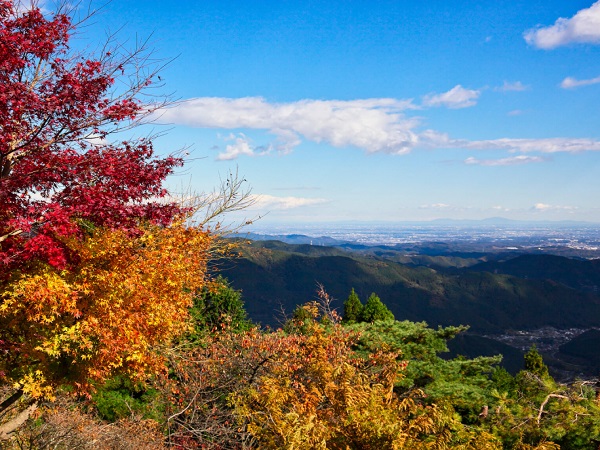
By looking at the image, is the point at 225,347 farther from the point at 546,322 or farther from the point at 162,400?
the point at 546,322

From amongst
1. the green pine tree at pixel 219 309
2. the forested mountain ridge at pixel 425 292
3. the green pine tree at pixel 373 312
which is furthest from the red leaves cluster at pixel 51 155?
the forested mountain ridge at pixel 425 292

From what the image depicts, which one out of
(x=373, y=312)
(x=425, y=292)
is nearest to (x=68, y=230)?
(x=373, y=312)

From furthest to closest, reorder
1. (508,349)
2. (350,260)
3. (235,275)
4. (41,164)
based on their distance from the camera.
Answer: (350,260) < (235,275) < (508,349) < (41,164)

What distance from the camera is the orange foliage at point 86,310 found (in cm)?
696

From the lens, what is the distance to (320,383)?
24.1 feet

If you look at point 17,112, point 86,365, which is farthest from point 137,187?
point 86,365

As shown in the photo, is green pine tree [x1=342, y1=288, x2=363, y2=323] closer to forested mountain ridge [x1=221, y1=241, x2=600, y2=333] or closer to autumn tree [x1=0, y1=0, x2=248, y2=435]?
autumn tree [x1=0, y1=0, x2=248, y2=435]

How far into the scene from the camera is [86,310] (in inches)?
291

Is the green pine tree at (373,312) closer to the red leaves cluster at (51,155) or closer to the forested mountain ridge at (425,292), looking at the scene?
the red leaves cluster at (51,155)

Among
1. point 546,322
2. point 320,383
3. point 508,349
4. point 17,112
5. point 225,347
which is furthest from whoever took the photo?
point 546,322

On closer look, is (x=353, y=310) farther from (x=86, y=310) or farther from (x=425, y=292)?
(x=425, y=292)

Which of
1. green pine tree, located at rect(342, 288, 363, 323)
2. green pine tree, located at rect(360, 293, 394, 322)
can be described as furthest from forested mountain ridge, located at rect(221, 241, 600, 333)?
green pine tree, located at rect(360, 293, 394, 322)

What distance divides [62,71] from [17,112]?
1.10 m

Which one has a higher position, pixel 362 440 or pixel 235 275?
pixel 362 440
